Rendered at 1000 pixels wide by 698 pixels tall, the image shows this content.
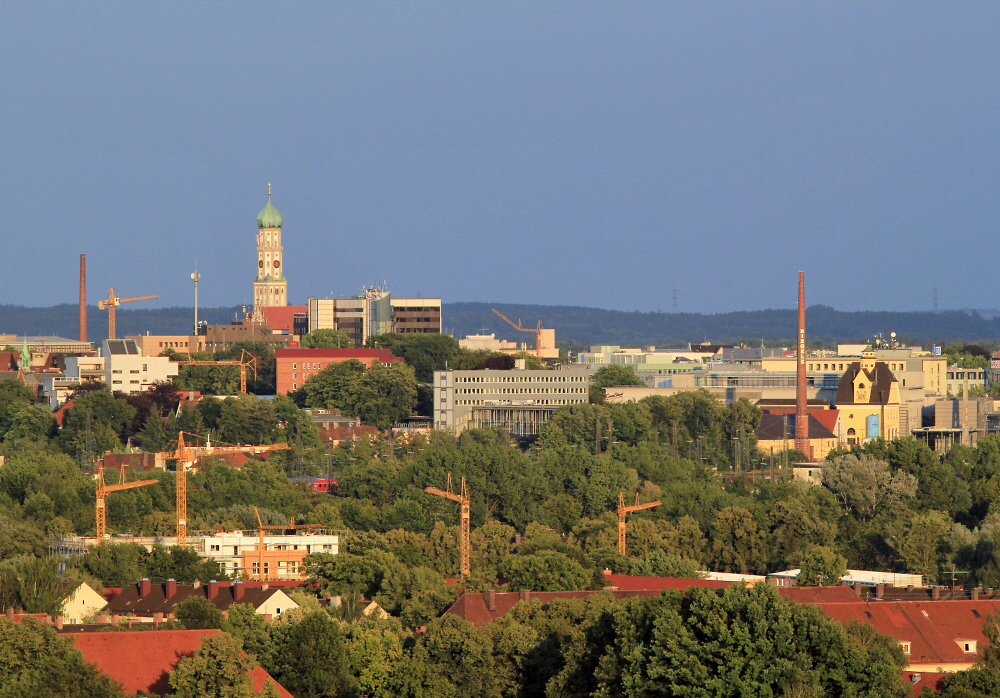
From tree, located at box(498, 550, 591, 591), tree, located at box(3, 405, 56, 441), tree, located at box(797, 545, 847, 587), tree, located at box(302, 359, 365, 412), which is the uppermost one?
tree, located at box(302, 359, 365, 412)

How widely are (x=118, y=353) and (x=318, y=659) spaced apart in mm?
120207

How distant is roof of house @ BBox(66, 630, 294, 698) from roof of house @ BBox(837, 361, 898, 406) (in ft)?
321

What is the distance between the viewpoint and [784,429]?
133 m

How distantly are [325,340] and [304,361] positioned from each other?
22.6 m

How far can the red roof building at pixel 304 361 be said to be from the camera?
15950 cm

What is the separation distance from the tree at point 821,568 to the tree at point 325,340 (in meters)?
110

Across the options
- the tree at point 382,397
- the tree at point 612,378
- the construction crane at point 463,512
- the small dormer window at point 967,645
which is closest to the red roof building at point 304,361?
the tree at point 382,397

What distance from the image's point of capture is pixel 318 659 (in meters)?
50.5

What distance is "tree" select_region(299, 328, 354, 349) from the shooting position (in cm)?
18400

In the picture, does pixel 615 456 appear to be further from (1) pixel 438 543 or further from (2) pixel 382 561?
(2) pixel 382 561

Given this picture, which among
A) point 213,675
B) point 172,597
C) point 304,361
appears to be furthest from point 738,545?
point 304,361

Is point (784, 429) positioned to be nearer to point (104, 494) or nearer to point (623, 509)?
point (623, 509)

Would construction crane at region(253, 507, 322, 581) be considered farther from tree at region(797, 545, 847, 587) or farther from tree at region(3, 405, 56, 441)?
tree at region(3, 405, 56, 441)

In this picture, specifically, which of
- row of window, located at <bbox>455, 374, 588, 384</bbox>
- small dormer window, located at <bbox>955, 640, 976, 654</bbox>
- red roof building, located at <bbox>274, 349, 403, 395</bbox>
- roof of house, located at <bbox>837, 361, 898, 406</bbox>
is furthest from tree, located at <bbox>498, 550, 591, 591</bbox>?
red roof building, located at <bbox>274, 349, 403, 395</bbox>
